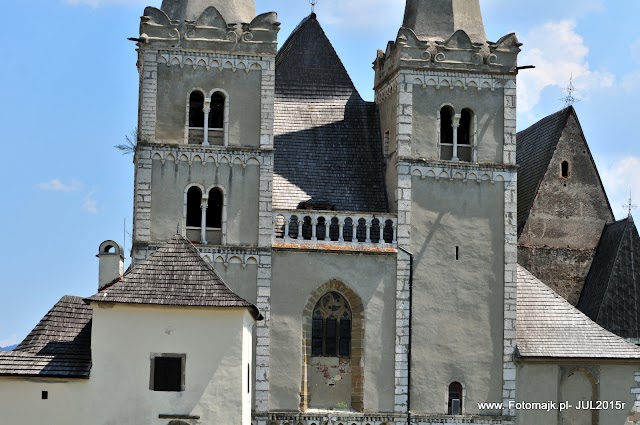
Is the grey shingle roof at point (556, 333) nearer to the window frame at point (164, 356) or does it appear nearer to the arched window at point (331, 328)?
the arched window at point (331, 328)

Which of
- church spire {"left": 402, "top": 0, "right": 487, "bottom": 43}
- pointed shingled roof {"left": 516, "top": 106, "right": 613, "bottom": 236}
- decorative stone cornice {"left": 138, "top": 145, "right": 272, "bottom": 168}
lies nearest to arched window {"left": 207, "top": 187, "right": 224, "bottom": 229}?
decorative stone cornice {"left": 138, "top": 145, "right": 272, "bottom": 168}

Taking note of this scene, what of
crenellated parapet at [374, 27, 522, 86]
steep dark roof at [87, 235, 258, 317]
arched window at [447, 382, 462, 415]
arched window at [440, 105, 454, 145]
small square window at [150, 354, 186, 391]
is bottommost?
arched window at [447, 382, 462, 415]

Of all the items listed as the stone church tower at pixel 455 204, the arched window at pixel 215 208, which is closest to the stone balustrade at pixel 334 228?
the stone church tower at pixel 455 204

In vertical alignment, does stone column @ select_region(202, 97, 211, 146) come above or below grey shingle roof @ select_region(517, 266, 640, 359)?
above

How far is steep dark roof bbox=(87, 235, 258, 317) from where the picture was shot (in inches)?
1240

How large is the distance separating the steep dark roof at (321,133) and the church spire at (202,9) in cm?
344

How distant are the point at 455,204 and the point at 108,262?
10.3 m

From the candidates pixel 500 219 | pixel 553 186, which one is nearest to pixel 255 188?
pixel 500 219

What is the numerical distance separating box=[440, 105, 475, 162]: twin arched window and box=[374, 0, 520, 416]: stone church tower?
3 cm

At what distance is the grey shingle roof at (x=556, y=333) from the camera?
40.6m

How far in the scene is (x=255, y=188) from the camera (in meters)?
39.8

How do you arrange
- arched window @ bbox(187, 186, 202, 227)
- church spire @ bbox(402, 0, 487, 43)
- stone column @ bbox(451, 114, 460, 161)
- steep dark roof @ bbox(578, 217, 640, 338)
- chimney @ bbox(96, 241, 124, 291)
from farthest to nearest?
steep dark roof @ bbox(578, 217, 640, 338) → church spire @ bbox(402, 0, 487, 43) → stone column @ bbox(451, 114, 460, 161) → arched window @ bbox(187, 186, 202, 227) → chimney @ bbox(96, 241, 124, 291)

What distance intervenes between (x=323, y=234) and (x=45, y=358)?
10978 mm

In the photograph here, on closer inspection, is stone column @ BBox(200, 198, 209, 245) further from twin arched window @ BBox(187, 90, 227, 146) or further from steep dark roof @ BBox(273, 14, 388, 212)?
steep dark roof @ BBox(273, 14, 388, 212)
